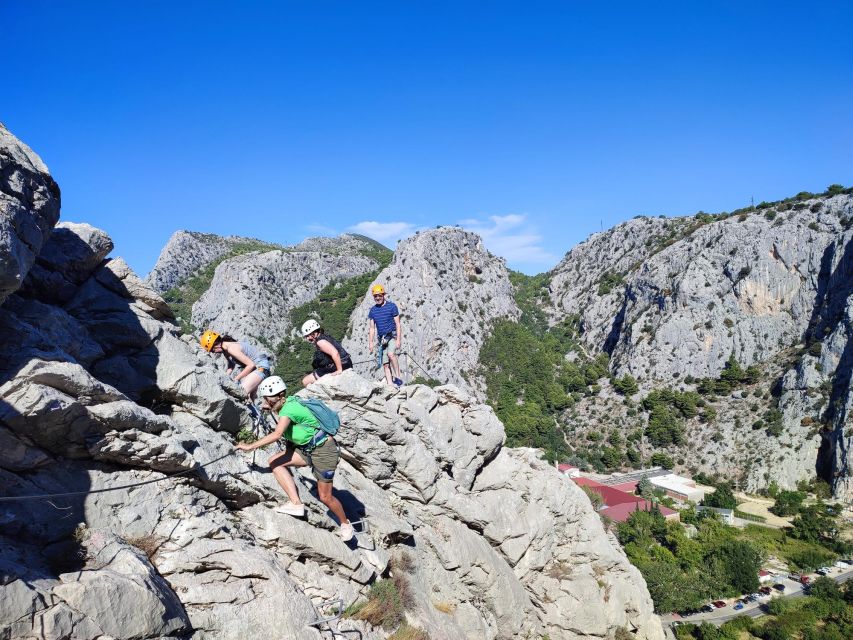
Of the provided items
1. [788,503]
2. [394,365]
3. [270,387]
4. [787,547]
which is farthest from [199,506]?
[788,503]

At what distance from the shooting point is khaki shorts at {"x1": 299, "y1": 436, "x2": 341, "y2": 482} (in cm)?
843

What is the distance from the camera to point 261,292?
97562 mm

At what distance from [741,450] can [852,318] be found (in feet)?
80.1

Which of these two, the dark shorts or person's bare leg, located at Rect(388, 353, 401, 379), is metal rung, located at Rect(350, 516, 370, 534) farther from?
person's bare leg, located at Rect(388, 353, 401, 379)

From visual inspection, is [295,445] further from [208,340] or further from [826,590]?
[826,590]

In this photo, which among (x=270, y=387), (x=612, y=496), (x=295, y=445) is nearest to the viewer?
(x=270, y=387)

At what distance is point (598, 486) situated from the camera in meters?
59.8

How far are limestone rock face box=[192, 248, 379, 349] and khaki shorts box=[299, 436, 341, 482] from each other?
8372 centimetres

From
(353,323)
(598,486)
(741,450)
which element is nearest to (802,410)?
(741,450)

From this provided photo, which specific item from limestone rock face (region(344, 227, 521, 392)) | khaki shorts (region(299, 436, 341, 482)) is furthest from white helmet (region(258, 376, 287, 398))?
limestone rock face (region(344, 227, 521, 392))

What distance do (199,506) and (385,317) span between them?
7.83m

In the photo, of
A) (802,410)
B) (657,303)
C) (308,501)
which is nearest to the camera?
(308,501)

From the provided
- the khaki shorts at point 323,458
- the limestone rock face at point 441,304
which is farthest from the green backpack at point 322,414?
the limestone rock face at point 441,304

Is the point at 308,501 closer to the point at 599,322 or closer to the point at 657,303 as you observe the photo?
the point at 657,303
